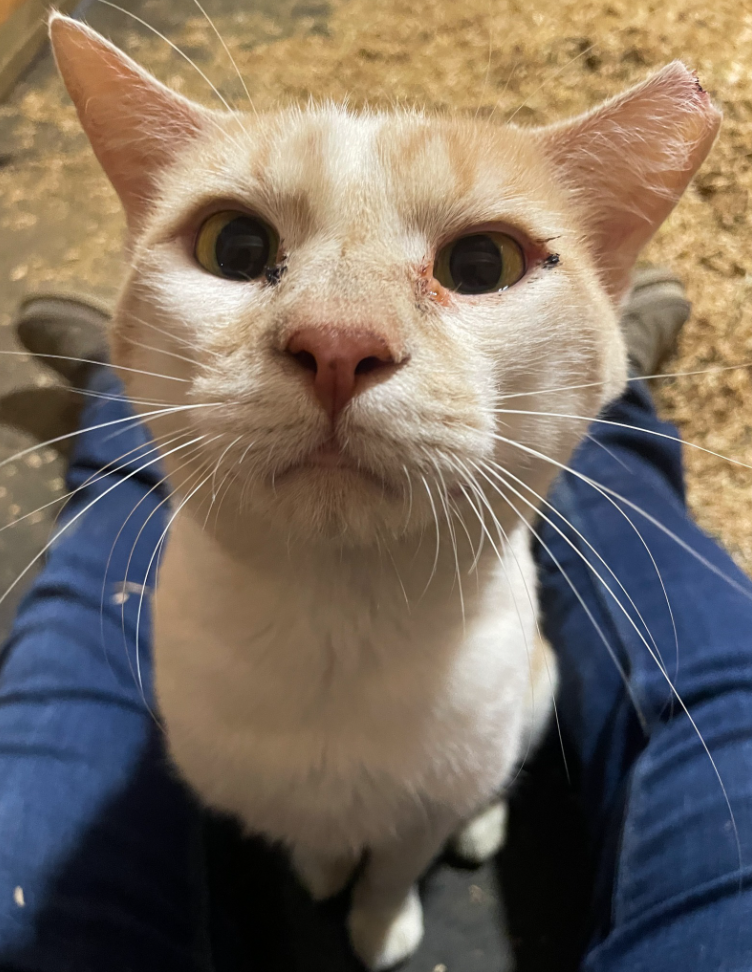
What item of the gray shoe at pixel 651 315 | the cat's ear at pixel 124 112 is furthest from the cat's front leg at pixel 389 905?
the gray shoe at pixel 651 315

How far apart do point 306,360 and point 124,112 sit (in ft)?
1.33

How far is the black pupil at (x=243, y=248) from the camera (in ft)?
1.82

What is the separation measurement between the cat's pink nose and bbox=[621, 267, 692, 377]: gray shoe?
3.82 feet

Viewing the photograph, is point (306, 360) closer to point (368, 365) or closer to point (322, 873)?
point (368, 365)

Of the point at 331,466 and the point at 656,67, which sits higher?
the point at 656,67

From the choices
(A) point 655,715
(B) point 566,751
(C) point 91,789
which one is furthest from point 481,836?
(C) point 91,789

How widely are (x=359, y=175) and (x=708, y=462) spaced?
1288mm

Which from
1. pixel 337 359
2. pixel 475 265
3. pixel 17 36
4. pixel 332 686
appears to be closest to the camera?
pixel 337 359

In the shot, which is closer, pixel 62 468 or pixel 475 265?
pixel 475 265

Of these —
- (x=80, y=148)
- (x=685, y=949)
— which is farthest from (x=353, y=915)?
(x=80, y=148)

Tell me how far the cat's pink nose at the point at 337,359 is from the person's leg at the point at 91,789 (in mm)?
348

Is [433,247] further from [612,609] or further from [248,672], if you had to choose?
[612,609]

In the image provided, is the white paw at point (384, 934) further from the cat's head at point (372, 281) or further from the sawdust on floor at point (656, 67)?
the sawdust on floor at point (656, 67)

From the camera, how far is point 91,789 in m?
0.93
